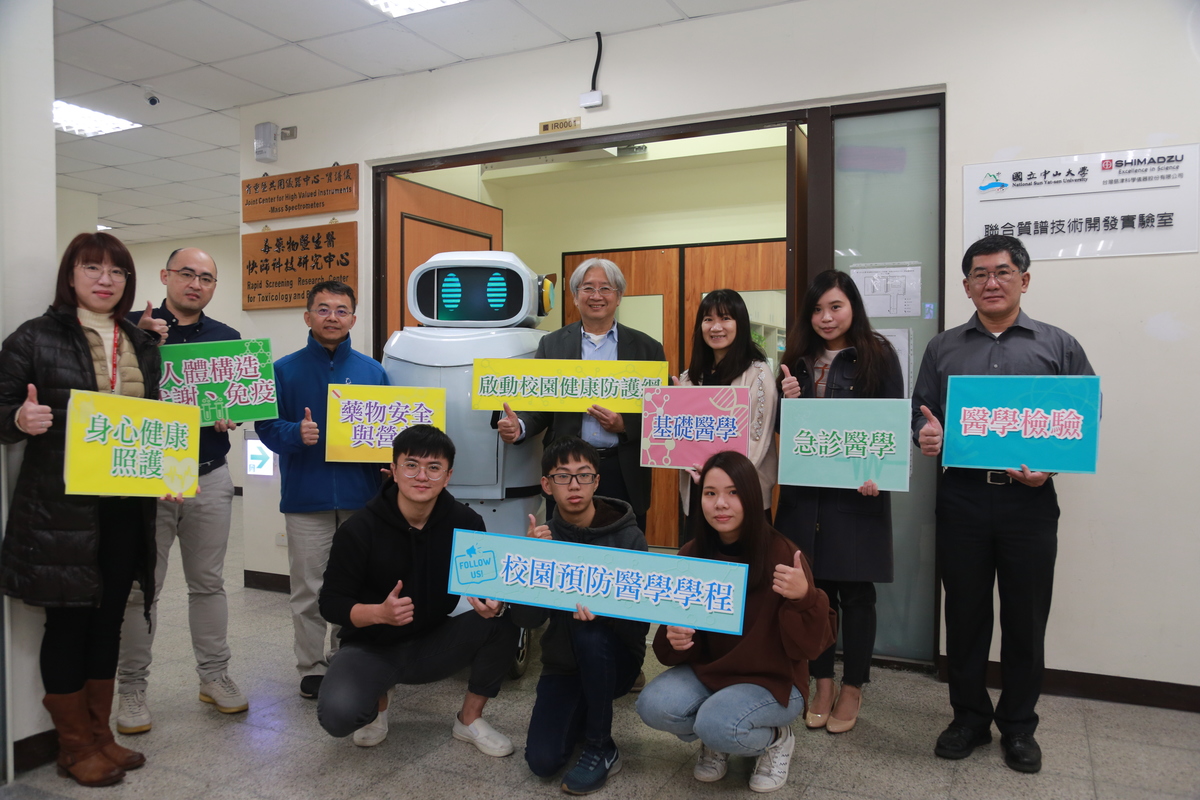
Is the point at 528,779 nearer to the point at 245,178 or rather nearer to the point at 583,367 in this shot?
the point at 583,367

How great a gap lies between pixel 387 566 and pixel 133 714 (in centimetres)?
99

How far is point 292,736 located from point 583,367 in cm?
145

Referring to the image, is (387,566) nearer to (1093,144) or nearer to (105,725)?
(105,725)

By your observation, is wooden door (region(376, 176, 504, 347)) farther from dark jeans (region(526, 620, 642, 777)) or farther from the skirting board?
the skirting board

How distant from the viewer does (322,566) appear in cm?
266

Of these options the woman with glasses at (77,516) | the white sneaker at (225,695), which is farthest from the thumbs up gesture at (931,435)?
the white sneaker at (225,695)

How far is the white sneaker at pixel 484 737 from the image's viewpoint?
2.23 meters

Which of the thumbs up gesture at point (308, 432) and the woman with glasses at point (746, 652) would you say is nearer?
the woman with glasses at point (746, 652)

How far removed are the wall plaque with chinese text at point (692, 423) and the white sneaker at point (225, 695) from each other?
5.10 ft

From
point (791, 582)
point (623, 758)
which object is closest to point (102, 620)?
point (623, 758)

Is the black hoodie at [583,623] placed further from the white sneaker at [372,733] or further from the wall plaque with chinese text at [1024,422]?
the wall plaque with chinese text at [1024,422]

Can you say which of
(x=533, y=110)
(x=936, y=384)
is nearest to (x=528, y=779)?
(x=936, y=384)

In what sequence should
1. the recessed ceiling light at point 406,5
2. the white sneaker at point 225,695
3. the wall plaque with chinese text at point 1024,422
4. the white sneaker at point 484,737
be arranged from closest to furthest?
the wall plaque with chinese text at point 1024,422, the white sneaker at point 484,737, the white sneaker at point 225,695, the recessed ceiling light at point 406,5

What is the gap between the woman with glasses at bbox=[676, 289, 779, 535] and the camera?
2408 millimetres
